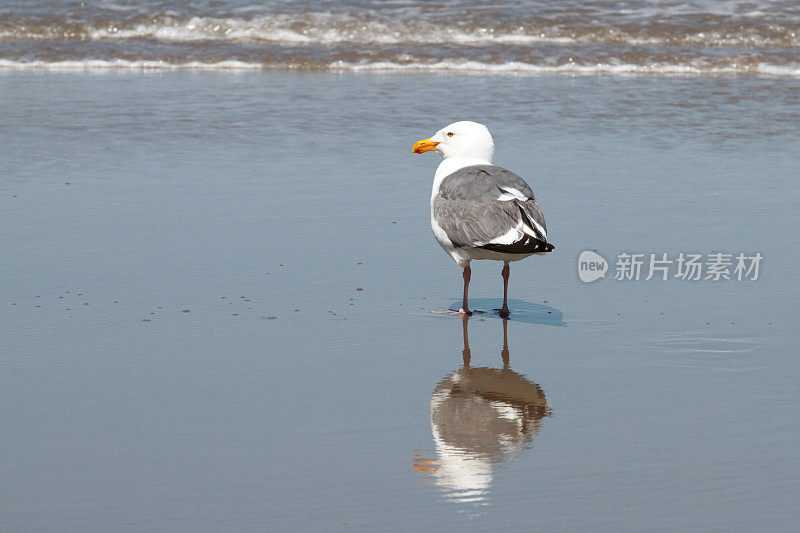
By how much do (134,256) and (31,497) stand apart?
9.71 feet

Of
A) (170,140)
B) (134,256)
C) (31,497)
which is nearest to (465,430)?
(31,497)

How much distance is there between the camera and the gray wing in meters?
5.00

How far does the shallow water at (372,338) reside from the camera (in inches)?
137

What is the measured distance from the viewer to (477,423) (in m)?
4.07

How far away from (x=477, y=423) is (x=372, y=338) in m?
1.11

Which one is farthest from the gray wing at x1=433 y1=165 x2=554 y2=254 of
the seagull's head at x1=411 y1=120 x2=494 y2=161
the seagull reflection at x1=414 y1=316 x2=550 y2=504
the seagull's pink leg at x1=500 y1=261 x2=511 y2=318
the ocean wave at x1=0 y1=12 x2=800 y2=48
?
the ocean wave at x1=0 y1=12 x2=800 y2=48

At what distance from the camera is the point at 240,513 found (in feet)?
10.9

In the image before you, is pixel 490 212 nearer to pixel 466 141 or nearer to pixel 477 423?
pixel 466 141

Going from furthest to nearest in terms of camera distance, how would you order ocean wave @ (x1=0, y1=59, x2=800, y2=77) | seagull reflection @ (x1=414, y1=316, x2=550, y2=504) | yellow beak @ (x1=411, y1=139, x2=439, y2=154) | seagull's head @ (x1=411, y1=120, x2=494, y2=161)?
1. ocean wave @ (x1=0, y1=59, x2=800, y2=77)
2. yellow beak @ (x1=411, y1=139, x2=439, y2=154)
3. seagull's head @ (x1=411, y1=120, x2=494, y2=161)
4. seagull reflection @ (x1=414, y1=316, x2=550, y2=504)

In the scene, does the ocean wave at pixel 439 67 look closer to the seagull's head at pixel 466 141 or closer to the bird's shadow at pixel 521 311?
the seagull's head at pixel 466 141

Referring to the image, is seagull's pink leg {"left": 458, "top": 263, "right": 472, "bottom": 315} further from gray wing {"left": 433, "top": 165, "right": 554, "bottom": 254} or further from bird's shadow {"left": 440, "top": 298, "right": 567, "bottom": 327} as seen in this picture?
gray wing {"left": 433, "top": 165, "right": 554, "bottom": 254}

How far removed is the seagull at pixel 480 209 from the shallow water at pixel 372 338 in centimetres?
36

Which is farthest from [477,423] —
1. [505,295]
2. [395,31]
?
[395,31]

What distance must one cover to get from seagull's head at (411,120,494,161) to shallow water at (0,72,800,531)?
0.68 metres
